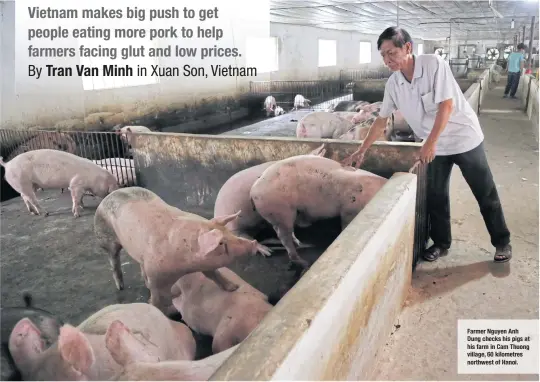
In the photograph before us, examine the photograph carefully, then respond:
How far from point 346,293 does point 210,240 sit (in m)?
1.03

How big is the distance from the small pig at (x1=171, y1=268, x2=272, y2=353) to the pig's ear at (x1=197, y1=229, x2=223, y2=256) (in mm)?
306

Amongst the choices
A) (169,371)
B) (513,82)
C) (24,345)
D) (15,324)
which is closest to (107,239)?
(15,324)

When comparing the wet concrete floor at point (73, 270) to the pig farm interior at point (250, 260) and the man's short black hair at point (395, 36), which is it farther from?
the man's short black hair at point (395, 36)

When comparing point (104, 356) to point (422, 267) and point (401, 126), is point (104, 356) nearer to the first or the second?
point (422, 267)

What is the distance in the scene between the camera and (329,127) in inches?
288

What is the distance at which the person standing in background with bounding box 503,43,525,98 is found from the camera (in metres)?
12.9

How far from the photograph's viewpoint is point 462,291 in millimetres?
3051

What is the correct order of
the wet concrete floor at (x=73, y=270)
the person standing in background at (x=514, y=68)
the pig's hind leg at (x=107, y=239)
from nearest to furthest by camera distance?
1. the pig's hind leg at (x=107, y=239)
2. the wet concrete floor at (x=73, y=270)
3. the person standing in background at (x=514, y=68)

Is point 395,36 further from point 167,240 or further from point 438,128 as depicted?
point 167,240

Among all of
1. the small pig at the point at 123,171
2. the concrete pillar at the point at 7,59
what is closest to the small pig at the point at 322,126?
the small pig at the point at 123,171

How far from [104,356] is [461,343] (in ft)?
6.12

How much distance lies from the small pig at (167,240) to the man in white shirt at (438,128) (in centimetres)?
138

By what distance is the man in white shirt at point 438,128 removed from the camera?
284 cm

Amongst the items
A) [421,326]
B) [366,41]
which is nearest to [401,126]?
[421,326]
